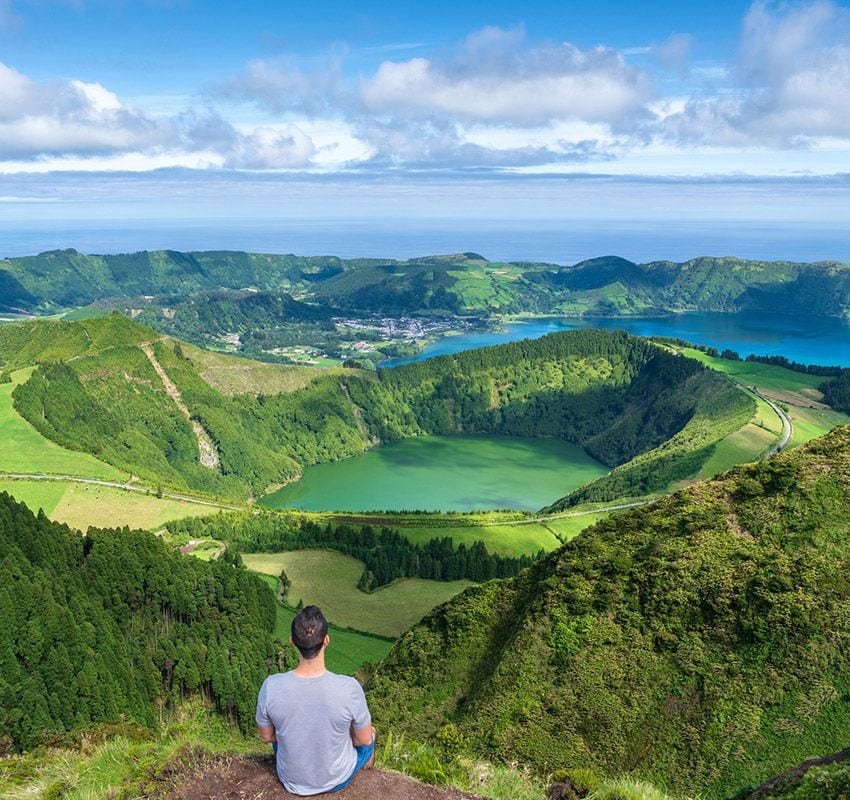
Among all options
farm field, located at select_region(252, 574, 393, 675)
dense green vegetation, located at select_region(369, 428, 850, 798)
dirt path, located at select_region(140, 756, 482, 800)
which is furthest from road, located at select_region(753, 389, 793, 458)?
dirt path, located at select_region(140, 756, 482, 800)

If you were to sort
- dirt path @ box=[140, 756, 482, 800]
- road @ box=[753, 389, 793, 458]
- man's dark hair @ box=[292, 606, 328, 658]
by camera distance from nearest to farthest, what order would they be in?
man's dark hair @ box=[292, 606, 328, 658]
dirt path @ box=[140, 756, 482, 800]
road @ box=[753, 389, 793, 458]

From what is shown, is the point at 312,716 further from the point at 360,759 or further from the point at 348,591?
the point at 348,591

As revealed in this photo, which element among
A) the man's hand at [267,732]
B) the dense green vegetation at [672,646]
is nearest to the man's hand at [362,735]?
the man's hand at [267,732]

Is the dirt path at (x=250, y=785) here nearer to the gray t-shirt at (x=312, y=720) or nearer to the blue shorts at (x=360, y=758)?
the blue shorts at (x=360, y=758)

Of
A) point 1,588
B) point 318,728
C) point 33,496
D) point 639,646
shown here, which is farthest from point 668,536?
point 33,496

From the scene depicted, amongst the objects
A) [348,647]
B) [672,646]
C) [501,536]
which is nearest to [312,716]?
[672,646]

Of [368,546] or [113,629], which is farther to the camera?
[368,546]

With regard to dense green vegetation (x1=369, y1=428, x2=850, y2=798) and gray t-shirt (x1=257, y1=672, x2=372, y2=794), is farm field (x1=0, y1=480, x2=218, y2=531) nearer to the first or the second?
dense green vegetation (x1=369, y1=428, x2=850, y2=798)
